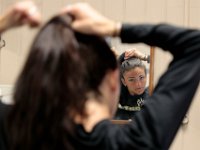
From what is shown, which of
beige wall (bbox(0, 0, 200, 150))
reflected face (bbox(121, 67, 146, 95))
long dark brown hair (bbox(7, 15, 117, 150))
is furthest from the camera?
beige wall (bbox(0, 0, 200, 150))

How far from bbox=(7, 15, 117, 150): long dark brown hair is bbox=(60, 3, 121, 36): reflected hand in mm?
17

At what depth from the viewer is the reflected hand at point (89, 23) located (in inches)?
22.8

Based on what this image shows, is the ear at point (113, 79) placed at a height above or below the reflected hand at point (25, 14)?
below

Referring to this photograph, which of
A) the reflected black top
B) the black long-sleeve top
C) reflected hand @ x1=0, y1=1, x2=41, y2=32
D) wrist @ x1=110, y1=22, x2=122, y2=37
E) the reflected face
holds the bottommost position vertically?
the reflected black top

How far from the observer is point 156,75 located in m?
1.70

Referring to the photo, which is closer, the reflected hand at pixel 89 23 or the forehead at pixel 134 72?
the reflected hand at pixel 89 23

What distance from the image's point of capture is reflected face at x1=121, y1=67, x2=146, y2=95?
160cm

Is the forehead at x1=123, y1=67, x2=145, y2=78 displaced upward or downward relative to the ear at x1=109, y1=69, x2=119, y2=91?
downward

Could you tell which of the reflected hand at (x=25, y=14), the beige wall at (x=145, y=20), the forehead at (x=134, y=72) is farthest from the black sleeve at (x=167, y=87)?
the beige wall at (x=145, y=20)

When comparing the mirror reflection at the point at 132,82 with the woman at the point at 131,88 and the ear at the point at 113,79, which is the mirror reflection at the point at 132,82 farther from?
the ear at the point at 113,79

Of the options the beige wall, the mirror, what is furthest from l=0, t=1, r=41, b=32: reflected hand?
the beige wall

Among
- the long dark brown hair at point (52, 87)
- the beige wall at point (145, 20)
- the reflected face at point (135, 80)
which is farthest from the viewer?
the beige wall at point (145, 20)

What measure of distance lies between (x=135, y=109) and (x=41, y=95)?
3.62ft

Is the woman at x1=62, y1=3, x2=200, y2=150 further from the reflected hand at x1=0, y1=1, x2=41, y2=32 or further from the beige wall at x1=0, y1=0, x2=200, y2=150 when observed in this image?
the beige wall at x1=0, y1=0, x2=200, y2=150
